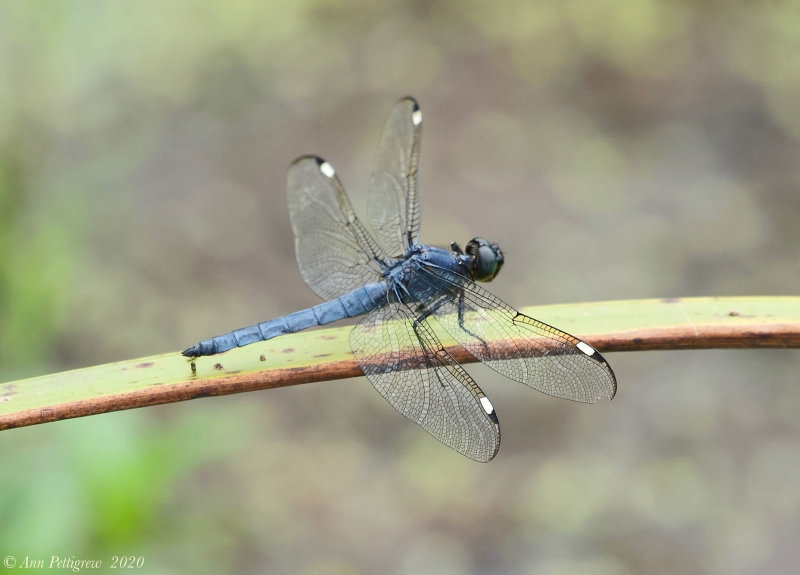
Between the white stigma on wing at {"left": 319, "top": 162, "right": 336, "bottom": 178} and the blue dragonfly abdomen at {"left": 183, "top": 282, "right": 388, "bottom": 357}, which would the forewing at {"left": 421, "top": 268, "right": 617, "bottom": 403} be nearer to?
the blue dragonfly abdomen at {"left": 183, "top": 282, "right": 388, "bottom": 357}

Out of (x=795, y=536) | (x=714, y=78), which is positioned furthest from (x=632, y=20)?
(x=795, y=536)

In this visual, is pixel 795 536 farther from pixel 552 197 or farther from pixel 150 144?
pixel 150 144

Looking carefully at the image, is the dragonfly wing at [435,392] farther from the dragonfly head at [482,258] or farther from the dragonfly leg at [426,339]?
the dragonfly head at [482,258]

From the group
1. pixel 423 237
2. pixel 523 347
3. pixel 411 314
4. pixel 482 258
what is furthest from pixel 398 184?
pixel 423 237

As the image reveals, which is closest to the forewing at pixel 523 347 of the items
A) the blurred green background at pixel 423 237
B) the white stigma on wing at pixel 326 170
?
the white stigma on wing at pixel 326 170

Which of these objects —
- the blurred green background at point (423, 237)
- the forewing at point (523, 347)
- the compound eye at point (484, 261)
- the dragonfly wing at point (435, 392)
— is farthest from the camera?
the blurred green background at point (423, 237)

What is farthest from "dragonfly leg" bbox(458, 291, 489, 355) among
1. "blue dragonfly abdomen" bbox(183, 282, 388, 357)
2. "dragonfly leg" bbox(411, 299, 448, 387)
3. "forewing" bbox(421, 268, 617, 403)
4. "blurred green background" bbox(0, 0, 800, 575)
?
"blurred green background" bbox(0, 0, 800, 575)

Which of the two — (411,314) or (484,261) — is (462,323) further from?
(484,261)
